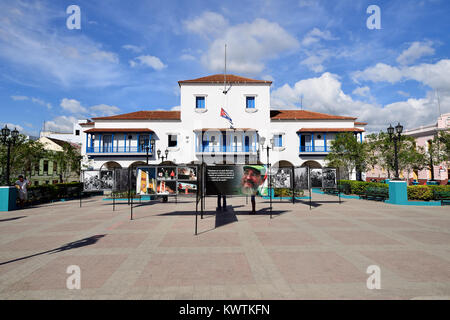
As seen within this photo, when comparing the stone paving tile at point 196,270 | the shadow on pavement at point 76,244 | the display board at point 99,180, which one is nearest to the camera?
the stone paving tile at point 196,270

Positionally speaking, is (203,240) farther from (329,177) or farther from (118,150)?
(118,150)

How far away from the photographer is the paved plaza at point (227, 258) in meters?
4.16

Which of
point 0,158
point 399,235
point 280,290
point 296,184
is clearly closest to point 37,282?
point 280,290

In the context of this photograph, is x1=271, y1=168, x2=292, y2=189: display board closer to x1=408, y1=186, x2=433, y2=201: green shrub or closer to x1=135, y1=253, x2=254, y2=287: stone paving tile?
x1=135, y1=253, x2=254, y2=287: stone paving tile

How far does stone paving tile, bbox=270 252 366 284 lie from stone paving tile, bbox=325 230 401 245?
1554mm

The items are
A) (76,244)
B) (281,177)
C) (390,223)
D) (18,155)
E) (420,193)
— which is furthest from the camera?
(18,155)

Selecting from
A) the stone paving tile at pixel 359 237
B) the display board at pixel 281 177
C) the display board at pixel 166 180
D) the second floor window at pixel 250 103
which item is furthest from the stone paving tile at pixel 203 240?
the second floor window at pixel 250 103

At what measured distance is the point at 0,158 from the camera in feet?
73.9

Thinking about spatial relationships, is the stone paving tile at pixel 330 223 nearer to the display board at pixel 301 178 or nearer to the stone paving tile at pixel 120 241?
the display board at pixel 301 178

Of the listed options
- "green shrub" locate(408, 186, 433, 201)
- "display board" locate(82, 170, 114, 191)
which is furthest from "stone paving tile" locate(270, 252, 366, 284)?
"green shrub" locate(408, 186, 433, 201)

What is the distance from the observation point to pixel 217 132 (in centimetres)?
3166

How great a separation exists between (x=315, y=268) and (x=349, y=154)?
2166 centimetres

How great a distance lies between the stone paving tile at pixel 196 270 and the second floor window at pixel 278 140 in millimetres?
27875

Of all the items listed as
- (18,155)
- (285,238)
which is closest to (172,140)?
(18,155)
